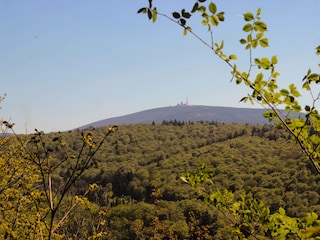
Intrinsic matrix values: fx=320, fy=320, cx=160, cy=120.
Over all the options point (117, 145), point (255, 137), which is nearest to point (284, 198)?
point (255, 137)

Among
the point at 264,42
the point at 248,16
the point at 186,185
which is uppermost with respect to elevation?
the point at 248,16

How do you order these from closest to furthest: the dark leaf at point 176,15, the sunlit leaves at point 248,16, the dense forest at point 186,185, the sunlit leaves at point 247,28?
1. the dark leaf at point 176,15
2. the sunlit leaves at point 248,16
3. the sunlit leaves at point 247,28
4. the dense forest at point 186,185

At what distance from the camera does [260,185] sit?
357 ft

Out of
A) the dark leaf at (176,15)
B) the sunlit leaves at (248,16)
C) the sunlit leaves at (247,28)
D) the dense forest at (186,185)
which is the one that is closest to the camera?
the dark leaf at (176,15)

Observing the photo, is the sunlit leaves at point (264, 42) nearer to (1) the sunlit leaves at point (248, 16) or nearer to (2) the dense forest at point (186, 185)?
(1) the sunlit leaves at point (248, 16)

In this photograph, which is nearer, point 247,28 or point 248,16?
point 248,16

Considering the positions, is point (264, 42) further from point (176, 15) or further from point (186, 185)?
point (186, 185)

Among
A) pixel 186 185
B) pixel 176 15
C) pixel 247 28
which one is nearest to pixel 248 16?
pixel 247 28

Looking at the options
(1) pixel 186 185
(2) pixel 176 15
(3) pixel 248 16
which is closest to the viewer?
(2) pixel 176 15

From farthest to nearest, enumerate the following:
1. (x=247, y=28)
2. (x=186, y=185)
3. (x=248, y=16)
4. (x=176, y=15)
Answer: (x=186, y=185), (x=247, y=28), (x=248, y=16), (x=176, y=15)

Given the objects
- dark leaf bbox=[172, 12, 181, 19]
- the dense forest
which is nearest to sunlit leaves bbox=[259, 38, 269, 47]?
dark leaf bbox=[172, 12, 181, 19]

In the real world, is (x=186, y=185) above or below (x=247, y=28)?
below

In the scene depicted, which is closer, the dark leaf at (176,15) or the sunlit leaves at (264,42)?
the dark leaf at (176,15)

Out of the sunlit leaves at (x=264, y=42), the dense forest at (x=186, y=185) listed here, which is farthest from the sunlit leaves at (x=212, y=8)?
the dense forest at (x=186, y=185)
